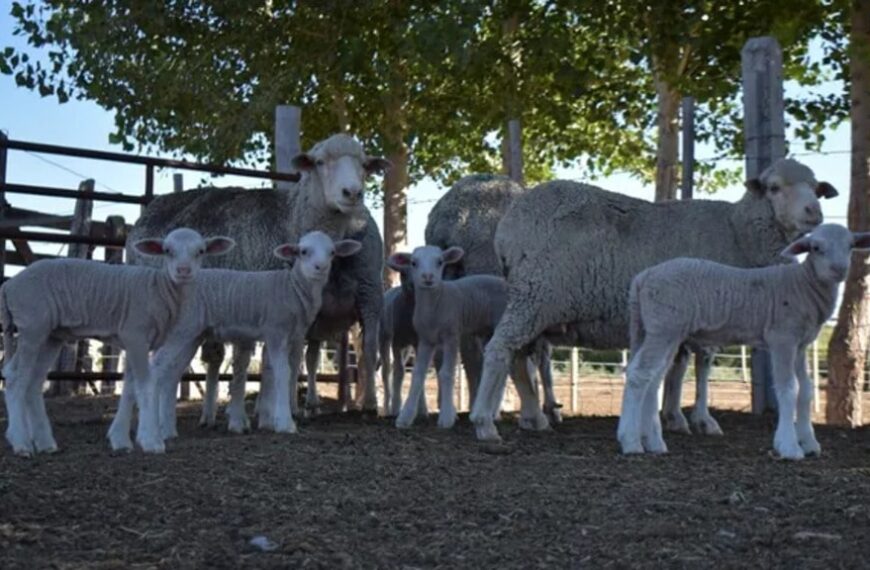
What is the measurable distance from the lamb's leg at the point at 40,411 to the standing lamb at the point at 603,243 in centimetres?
292

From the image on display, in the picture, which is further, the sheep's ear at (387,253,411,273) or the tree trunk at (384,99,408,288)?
the tree trunk at (384,99,408,288)

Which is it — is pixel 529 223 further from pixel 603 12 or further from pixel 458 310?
pixel 603 12

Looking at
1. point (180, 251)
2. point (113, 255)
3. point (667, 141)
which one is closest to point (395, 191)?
point (667, 141)

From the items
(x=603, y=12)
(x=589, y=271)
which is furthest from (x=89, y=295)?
(x=603, y=12)

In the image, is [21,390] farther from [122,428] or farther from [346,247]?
[346,247]

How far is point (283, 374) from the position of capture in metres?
8.95

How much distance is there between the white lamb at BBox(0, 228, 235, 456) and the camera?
7.69 m

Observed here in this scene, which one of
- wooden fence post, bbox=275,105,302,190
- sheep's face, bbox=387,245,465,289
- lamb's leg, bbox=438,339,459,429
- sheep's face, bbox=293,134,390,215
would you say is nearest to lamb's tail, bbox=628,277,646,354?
lamb's leg, bbox=438,339,459,429

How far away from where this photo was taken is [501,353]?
9.02m

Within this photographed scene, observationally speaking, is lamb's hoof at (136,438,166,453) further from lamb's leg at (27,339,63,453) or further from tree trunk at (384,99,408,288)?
tree trunk at (384,99,408,288)

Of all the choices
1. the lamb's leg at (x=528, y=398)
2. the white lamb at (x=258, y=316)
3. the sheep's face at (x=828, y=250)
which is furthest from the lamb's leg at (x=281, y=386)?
the sheep's face at (x=828, y=250)

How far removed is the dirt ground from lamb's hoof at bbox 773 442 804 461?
2.8 inches

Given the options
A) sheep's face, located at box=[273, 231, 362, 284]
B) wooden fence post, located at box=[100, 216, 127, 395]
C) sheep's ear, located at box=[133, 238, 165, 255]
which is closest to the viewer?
sheep's ear, located at box=[133, 238, 165, 255]

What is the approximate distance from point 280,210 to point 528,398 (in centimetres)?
271
